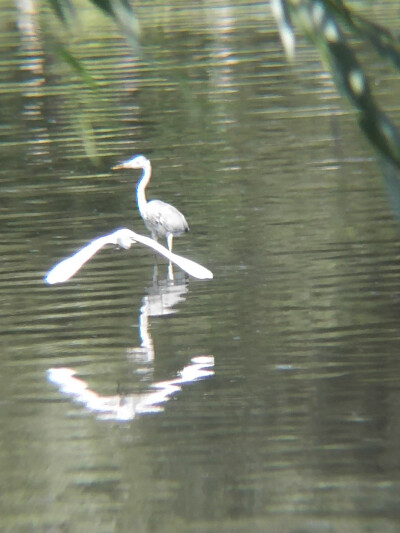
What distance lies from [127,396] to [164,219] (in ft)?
18.9

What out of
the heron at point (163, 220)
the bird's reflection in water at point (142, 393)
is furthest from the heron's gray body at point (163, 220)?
the bird's reflection in water at point (142, 393)

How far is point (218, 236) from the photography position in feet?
48.7

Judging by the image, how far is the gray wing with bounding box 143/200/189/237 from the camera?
14.2 m

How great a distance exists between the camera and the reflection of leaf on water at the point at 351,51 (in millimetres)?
2182

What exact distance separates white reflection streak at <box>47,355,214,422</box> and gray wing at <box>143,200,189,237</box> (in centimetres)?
468

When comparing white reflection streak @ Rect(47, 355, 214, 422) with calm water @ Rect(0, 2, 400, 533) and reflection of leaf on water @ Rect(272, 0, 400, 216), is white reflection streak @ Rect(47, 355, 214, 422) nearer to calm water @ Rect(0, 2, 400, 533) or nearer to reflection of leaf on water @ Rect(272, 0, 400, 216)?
calm water @ Rect(0, 2, 400, 533)

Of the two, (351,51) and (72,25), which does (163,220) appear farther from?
(351,51)

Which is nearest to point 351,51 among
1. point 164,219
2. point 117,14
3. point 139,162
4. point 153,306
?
point 117,14

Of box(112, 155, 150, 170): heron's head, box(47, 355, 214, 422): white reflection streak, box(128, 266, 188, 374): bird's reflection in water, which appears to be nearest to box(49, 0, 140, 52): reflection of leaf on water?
box(47, 355, 214, 422): white reflection streak

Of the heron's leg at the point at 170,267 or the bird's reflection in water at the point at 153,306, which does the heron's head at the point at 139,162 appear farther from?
the bird's reflection in water at the point at 153,306

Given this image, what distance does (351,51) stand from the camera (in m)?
2.20

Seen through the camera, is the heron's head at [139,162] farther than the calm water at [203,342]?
Yes

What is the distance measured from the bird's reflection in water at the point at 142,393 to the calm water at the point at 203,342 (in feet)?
0.08

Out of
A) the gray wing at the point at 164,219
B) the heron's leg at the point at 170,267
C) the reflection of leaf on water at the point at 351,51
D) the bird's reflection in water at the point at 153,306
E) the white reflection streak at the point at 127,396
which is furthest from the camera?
the gray wing at the point at 164,219
